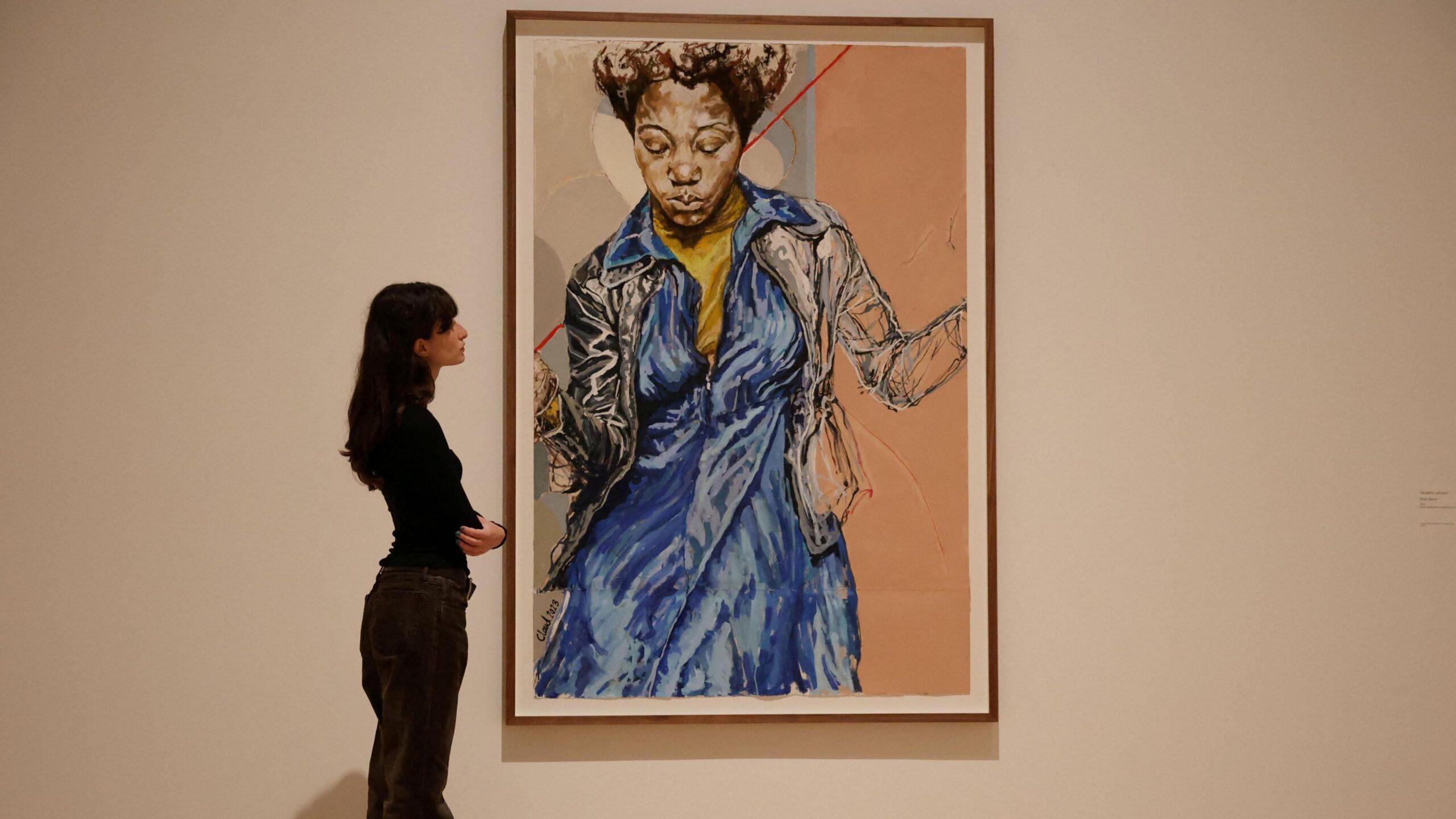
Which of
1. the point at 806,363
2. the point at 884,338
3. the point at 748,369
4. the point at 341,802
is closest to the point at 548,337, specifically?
the point at 748,369

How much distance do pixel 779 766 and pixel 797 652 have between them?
273 mm

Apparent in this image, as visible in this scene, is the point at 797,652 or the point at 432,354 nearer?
the point at 432,354

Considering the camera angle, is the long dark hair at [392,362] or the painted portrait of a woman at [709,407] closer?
the long dark hair at [392,362]

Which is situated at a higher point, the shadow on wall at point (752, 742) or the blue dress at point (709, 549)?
the blue dress at point (709, 549)

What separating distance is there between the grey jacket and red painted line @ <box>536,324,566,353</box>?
2cm

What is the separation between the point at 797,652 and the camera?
2.32 metres

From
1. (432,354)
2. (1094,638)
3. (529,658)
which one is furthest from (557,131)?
(1094,638)

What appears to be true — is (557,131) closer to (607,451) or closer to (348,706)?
(607,451)

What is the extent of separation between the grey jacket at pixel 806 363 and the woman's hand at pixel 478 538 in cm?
43

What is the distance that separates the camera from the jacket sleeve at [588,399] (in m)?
2.31

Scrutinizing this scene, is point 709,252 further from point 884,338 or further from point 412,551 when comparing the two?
point 412,551
